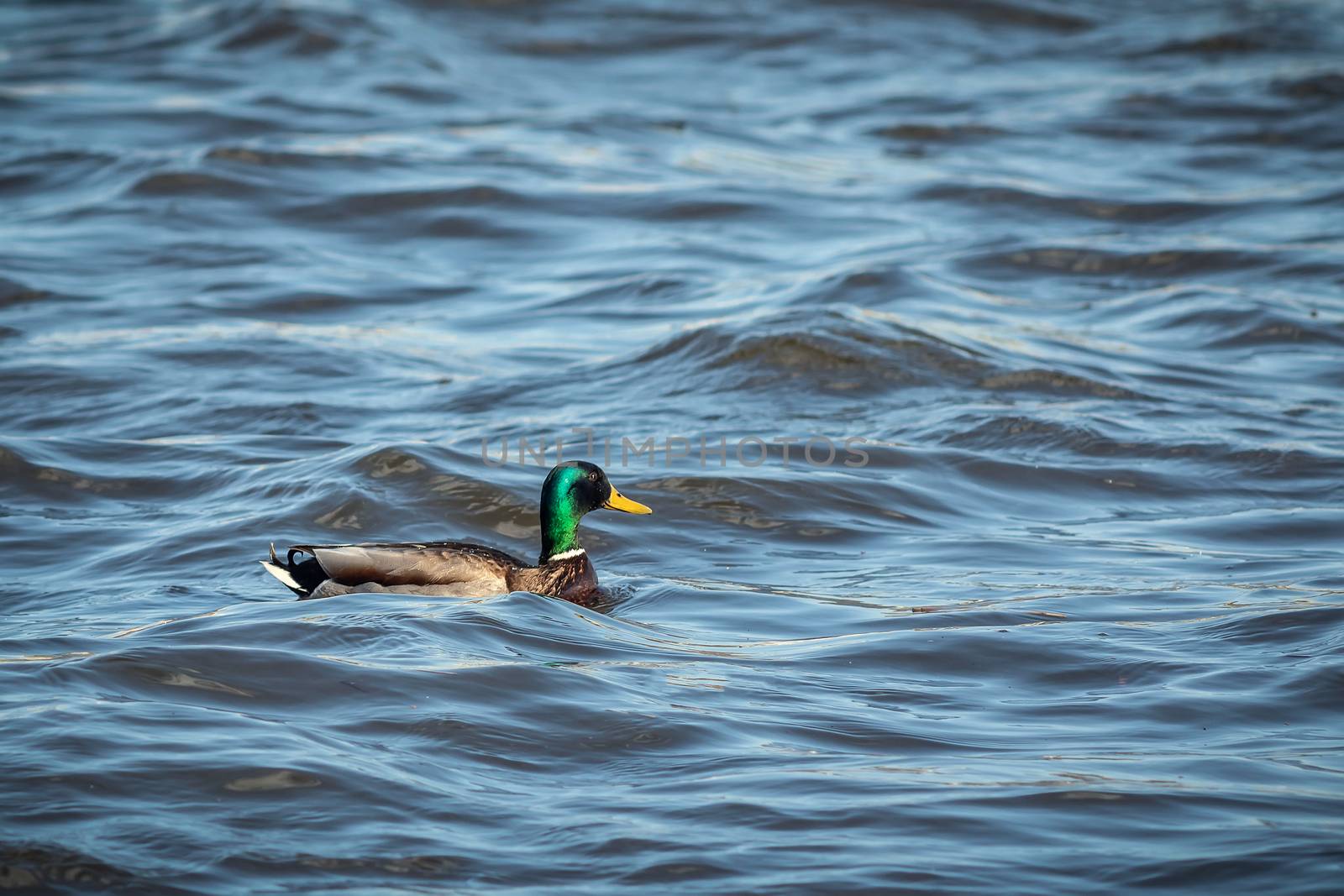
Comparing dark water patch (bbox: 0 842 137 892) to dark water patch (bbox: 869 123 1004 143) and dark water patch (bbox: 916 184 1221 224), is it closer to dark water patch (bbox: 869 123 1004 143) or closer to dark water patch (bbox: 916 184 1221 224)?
dark water patch (bbox: 916 184 1221 224)

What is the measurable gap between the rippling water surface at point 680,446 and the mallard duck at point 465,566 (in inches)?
8.5

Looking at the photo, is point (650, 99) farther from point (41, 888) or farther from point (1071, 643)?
point (41, 888)

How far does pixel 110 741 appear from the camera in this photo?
5.38 meters

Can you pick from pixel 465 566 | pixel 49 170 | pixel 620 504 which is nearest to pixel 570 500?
pixel 620 504

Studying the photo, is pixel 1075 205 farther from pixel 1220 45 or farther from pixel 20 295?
pixel 20 295

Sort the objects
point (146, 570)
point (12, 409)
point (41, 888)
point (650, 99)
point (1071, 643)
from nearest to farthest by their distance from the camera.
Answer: point (41, 888), point (1071, 643), point (146, 570), point (12, 409), point (650, 99)

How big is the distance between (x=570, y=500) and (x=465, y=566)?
81cm

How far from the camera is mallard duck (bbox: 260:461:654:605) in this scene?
7.44 m

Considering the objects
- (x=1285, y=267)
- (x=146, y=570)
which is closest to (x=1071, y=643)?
(x=146, y=570)

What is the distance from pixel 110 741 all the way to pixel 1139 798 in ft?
10.9

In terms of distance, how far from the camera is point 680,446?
10250 mm

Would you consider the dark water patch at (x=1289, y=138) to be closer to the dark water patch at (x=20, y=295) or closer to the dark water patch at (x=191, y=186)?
the dark water patch at (x=191, y=186)

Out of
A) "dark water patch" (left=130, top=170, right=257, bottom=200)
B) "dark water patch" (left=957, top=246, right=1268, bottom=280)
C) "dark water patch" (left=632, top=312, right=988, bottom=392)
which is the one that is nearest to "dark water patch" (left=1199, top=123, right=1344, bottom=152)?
"dark water patch" (left=957, top=246, right=1268, bottom=280)

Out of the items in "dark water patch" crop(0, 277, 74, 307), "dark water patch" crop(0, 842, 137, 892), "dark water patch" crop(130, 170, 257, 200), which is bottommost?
"dark water patch" crop(0, 842, 137, 892)
